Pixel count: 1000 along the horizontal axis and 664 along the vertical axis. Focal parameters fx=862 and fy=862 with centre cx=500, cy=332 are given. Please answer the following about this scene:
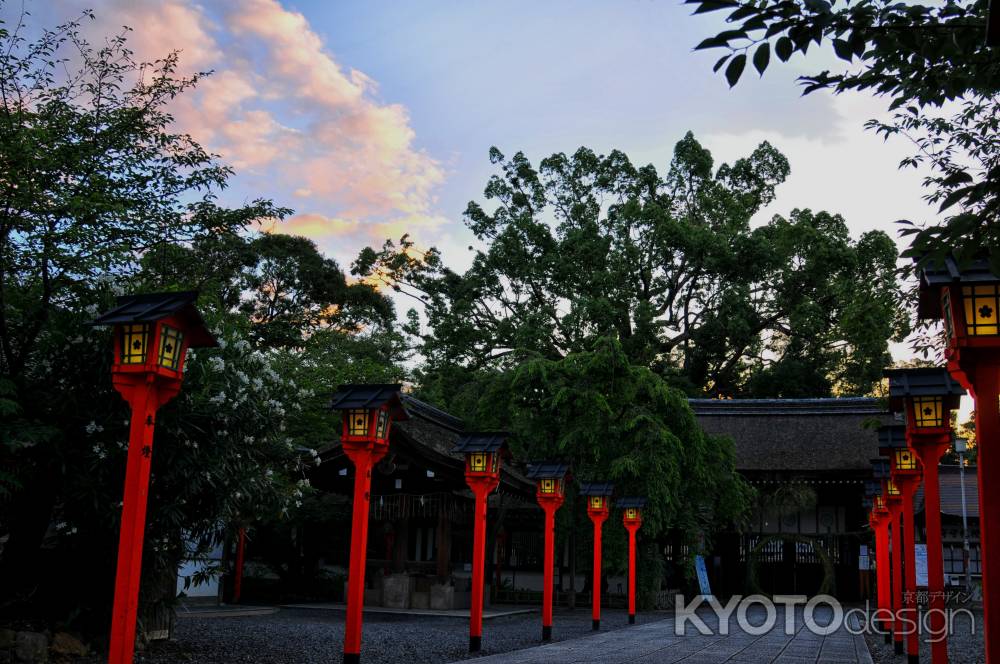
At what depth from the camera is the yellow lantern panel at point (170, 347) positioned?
21.5ft

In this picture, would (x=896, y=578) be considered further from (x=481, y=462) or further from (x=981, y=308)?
(x=981, y=308)

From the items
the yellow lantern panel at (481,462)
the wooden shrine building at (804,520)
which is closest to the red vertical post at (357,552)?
the yellow lantern panel at (481,462)

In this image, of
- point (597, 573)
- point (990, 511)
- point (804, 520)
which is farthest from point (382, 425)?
point (804, 520)

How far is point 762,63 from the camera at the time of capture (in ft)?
11.9

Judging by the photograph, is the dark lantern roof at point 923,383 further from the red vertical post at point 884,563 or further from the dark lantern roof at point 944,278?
the red vertical post at point 884,563

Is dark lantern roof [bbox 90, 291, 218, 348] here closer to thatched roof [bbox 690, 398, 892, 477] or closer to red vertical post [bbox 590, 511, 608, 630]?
red vertical post [bbox 590, 511, 608, 630]

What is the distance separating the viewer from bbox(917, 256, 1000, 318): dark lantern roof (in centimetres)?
584

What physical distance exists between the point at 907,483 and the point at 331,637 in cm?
883

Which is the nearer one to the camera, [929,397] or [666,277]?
[929,397]

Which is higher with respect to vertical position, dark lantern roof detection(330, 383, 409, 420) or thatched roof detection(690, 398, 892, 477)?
thatched roof detection(690, 398, 892, 477)

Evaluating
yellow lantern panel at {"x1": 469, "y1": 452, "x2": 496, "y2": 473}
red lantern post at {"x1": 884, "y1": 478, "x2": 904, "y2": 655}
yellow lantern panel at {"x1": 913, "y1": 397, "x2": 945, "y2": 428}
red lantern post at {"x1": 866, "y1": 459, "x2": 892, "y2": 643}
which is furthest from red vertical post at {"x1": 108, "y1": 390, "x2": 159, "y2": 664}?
red lantern post at {"x1": 866, "y1": 459, "x2": 892, "y2": 643}

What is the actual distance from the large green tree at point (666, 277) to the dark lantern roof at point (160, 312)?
25.9 meters

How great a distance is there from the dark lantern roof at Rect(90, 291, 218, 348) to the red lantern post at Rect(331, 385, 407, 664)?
2677 millimetres

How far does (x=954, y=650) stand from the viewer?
1416 cm
